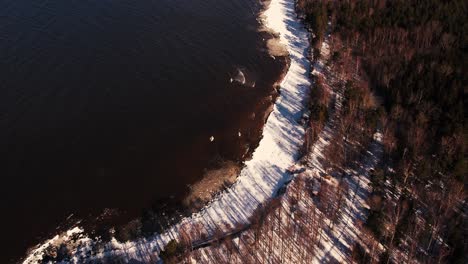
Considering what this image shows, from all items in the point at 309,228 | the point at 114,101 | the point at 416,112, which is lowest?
the point at 114,101

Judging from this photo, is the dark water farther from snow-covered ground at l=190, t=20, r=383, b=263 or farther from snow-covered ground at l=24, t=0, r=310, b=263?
snow-covered ground at l=190, t=20, r=383, b=263

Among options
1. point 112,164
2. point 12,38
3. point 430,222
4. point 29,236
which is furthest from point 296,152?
point 12,38

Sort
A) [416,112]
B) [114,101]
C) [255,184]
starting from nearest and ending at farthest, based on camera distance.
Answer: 1. [255,184]
2. [416,112]
3. [114,101]

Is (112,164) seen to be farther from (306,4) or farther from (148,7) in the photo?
(306,4)

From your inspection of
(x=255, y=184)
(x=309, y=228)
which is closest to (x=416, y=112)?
(x=309, y=228)

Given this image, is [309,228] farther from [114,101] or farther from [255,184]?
[114,101]

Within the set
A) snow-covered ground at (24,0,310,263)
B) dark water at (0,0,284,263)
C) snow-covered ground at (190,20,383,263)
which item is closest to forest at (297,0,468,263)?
snow-covered ground at (190,20,383,263)
